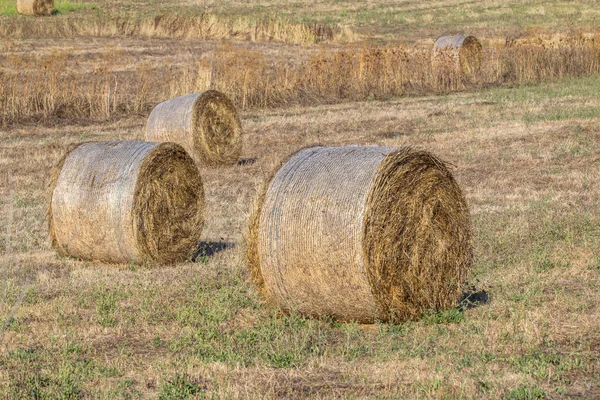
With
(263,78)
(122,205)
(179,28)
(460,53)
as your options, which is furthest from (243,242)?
(179,28)

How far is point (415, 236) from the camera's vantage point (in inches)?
322

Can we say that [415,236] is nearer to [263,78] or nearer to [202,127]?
[202,127]

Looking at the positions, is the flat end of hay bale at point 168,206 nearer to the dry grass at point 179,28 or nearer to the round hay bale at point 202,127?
the round hay bale at point 202,127

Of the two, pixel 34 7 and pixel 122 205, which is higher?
pixel 34 7

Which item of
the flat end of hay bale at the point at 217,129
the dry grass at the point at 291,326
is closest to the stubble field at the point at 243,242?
the dry grass at the point at 291,326

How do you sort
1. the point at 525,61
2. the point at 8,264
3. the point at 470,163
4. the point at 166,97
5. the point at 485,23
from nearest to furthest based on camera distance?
1. the point at 8,264
2. the point at 470,163
3. the point at 166,97
4. the point at 525,61
5. the point at 485,23

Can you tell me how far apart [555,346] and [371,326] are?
4.74 ft

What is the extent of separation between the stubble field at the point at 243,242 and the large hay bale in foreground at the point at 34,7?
462 inches

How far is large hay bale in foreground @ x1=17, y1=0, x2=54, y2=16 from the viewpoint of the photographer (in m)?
45.3

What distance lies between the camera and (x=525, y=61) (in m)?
30.3

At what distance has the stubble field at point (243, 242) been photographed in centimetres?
674

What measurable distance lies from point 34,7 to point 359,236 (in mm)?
40631

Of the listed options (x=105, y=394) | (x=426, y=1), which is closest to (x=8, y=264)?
(x=105, y=394)

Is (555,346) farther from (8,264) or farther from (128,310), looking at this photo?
(8,264)
